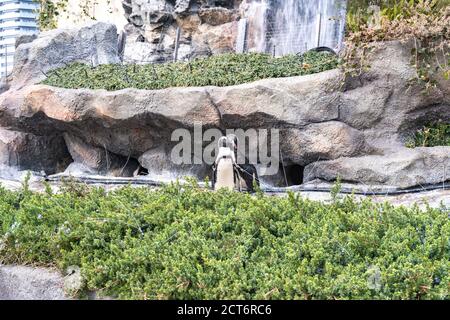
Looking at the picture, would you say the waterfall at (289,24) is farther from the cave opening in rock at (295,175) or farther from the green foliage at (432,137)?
the green foliage at (432,137)

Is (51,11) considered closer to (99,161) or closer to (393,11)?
(99,161)

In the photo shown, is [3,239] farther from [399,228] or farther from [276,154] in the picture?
[276,154]

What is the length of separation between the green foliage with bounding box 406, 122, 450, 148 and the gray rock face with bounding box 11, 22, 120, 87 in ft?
19.9

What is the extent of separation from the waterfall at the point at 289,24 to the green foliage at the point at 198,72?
261 centimetres

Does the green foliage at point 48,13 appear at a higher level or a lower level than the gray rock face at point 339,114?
higher

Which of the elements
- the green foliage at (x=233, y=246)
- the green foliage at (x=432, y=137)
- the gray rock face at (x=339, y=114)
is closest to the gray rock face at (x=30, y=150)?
the gray rock face at (x=339, y=114)

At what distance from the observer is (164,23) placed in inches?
530

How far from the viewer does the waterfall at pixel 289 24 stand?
10711mm

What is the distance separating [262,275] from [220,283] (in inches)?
9.3

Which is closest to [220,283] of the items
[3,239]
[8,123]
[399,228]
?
[399,228]

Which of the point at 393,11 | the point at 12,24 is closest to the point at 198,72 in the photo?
the point at 393,11

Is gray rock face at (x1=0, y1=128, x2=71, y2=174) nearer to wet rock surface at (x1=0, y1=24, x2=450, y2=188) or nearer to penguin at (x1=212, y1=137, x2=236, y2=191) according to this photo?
wet rock surface at (x1=0, y1=24, x2=450, y2=188)
